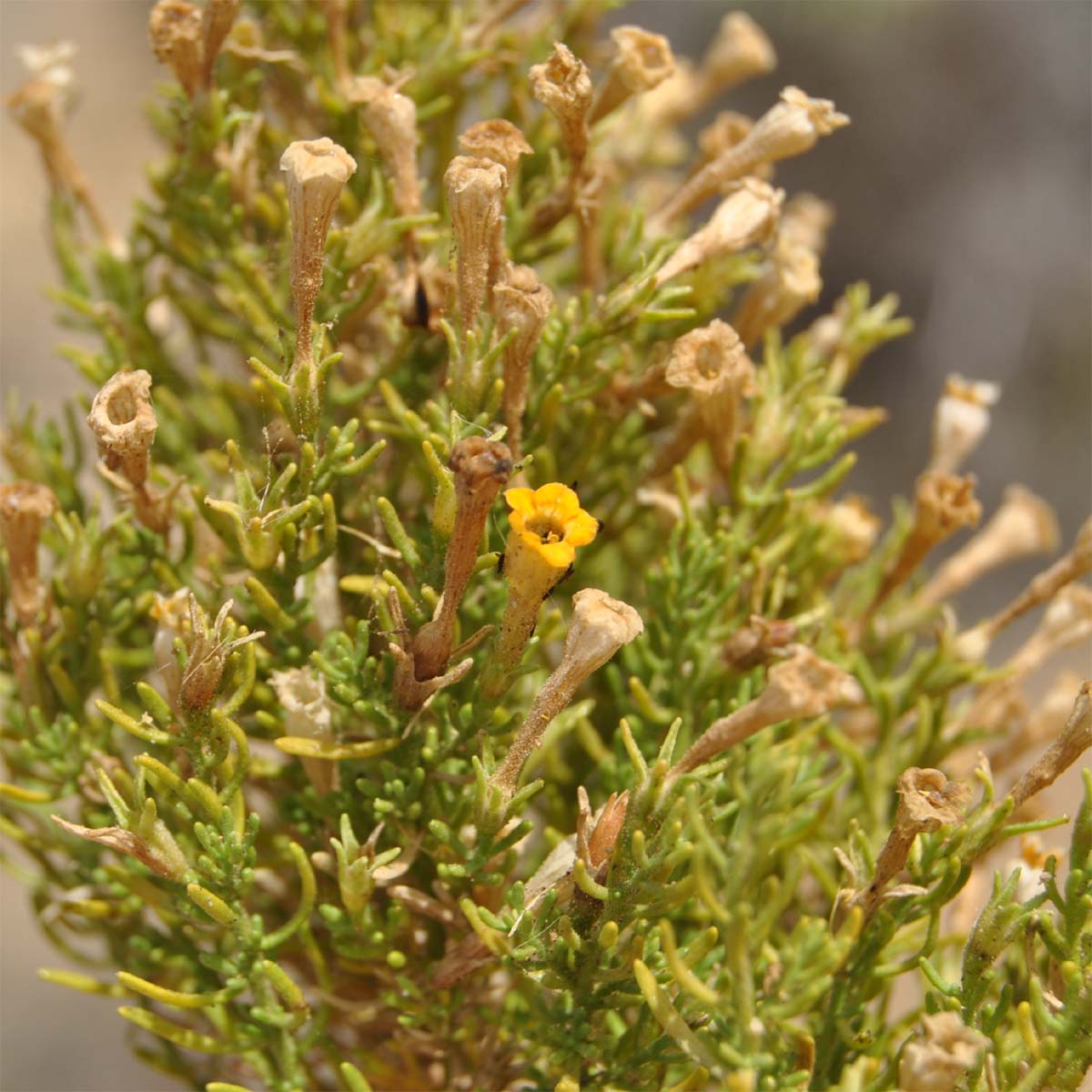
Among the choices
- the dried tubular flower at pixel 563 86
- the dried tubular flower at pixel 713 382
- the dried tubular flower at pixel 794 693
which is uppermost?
the dried tubular flower at pixel 563 86

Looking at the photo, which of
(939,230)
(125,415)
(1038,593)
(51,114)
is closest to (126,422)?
(125,415)

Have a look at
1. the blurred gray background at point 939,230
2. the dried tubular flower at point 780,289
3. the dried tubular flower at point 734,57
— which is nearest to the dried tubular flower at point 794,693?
the dried tubular flower at point 780,289

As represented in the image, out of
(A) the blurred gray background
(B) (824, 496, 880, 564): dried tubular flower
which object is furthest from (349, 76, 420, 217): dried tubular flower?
(A) the blurred gray background

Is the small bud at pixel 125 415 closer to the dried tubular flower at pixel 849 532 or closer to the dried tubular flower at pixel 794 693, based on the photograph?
the dried tubular flower at pixel 794 693

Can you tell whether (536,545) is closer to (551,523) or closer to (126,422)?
(551,523)

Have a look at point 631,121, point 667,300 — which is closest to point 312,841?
point 667,300

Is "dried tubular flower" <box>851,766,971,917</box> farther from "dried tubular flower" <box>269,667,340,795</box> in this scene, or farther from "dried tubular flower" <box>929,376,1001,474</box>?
"dried tubular flower" <box>929,376,1001,474</box>
